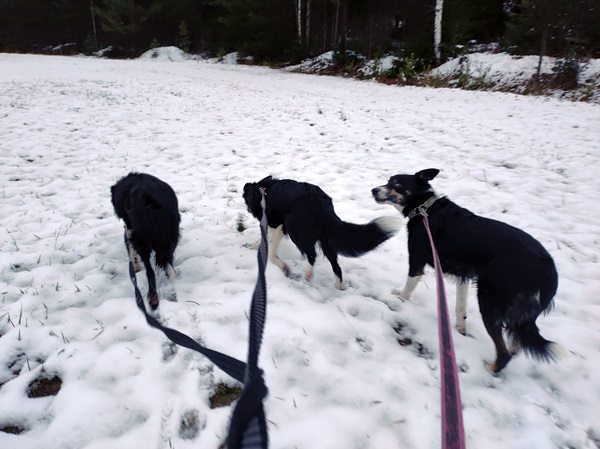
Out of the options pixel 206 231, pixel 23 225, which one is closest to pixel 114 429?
pixel 206 231

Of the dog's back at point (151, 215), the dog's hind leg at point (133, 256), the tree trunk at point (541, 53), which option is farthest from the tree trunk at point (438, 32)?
the dog's hind leg at point (133, 256)

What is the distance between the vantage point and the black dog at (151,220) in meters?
2.58

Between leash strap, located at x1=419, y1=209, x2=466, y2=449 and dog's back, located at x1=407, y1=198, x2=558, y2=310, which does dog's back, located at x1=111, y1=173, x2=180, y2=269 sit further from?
leash strap, located at x1=419, y1=209, x2=466, y2=449

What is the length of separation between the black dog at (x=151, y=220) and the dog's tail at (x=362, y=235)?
1438 millimetres

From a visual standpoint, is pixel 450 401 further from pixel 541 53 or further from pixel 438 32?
pixel 438 32

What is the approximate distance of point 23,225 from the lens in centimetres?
367

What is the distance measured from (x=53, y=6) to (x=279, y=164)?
141 feet

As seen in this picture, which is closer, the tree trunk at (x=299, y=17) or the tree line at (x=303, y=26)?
the tree line at (x=303, y=26)

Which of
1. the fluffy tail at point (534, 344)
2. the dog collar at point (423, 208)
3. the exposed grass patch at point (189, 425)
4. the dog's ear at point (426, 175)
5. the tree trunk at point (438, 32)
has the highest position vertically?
the tree trunk at point (438, 32)

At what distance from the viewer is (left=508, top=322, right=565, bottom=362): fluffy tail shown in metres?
1.83

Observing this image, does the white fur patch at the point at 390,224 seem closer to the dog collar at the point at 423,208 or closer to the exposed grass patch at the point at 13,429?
the dog collar at the point at 423,208

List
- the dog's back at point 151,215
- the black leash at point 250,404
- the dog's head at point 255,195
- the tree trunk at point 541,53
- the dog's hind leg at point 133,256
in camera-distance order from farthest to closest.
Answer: the tree trunk at point 541,53 < the dog's head at point 255,195 < the dog's hind leg at point 133,256 < the dog's back at point 151,215 < the black leash at point 250,404

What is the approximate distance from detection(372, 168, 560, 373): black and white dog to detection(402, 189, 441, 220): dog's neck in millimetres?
12

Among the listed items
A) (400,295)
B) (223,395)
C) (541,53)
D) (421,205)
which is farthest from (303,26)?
(223,395)
